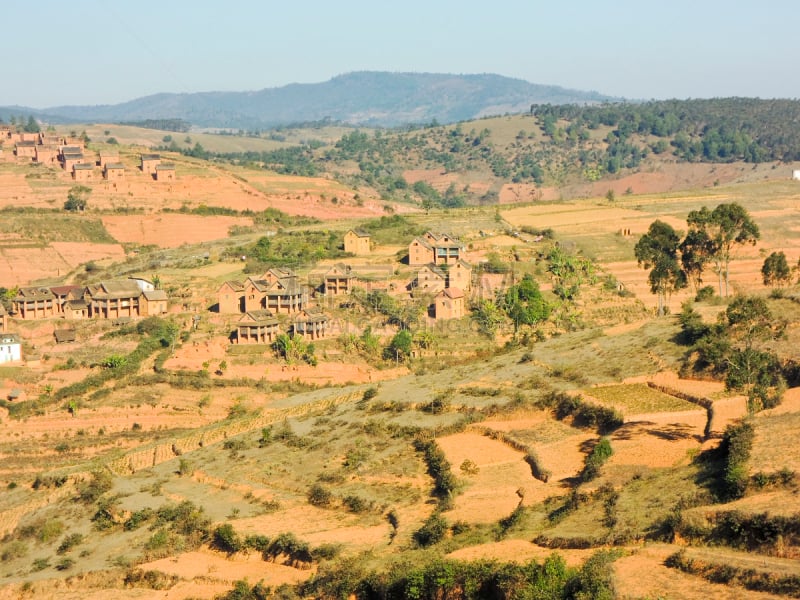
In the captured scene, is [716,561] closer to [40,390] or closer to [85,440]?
[85,440]

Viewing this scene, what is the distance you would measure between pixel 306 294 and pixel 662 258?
61.2 ft

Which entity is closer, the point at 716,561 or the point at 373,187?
the point at 716,561

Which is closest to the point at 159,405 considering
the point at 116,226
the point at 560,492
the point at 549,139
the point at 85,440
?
the point at 85,440

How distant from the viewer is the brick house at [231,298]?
56.5 m

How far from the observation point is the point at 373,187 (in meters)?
144

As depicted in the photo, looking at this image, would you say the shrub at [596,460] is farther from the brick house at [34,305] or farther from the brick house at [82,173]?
the brick house at [82,173]

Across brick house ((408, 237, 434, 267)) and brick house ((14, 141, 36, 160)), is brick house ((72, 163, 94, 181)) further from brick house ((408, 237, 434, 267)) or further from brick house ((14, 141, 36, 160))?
brick house ((408, 237, 434, 267))

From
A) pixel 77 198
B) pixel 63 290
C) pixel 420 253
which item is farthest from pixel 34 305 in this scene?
pixel 77 198

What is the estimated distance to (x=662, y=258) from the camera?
167ft

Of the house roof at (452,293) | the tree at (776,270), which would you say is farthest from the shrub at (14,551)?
the tree at (776,270)

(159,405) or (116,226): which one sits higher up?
(116,226)

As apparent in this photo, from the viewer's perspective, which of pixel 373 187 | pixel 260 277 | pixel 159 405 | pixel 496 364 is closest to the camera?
pixel 496 364

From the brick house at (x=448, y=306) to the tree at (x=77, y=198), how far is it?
137ft

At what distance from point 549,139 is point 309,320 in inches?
4534
